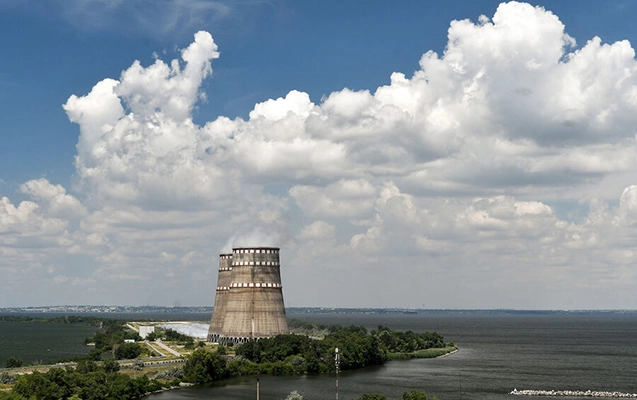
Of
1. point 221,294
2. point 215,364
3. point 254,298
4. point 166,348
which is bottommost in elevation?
point 215,364

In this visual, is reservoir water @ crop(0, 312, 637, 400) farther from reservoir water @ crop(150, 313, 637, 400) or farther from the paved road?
the paved road

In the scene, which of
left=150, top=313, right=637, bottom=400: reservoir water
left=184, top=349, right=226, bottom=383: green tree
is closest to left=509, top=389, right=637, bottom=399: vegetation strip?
left=150, top=313, right=637, bottom=400: reservoir water

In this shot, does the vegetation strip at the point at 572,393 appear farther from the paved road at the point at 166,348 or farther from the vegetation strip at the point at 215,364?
the paved road at the point at 166,348

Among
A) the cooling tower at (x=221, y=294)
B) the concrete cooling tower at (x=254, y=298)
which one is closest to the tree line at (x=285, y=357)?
the concrete cooling tower at (x=254, y=298)

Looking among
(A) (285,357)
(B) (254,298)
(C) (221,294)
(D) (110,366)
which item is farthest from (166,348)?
(D) (110,366)

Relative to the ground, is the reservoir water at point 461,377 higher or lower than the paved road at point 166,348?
lower

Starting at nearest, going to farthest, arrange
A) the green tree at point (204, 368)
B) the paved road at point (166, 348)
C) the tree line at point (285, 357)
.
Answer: the green tree at point (204, 368) < the tree line at point (285, 357) < the paved road at point (166, 348)

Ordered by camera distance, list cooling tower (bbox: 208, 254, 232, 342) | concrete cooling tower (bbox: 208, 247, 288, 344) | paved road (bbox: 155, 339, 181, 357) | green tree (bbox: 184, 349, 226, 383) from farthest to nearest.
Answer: cooling tower (bbox: 208, 254, 232, 342) < paved road (bbox: 155, 339, 181, 357) < concrete cooling tower (bbox: 208, 247, 288, 344) < green tree (bbox: 184, 349, 226, 383)

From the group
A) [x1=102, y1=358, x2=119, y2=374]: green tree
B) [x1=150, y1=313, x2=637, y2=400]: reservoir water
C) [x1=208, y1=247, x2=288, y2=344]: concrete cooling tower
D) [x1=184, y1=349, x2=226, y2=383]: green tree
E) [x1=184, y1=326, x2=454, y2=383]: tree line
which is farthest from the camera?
[x1=208, y1=247, x2=288, y2=344]: concrete cooling tower

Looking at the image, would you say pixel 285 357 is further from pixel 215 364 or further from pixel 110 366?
pixel 110 366
